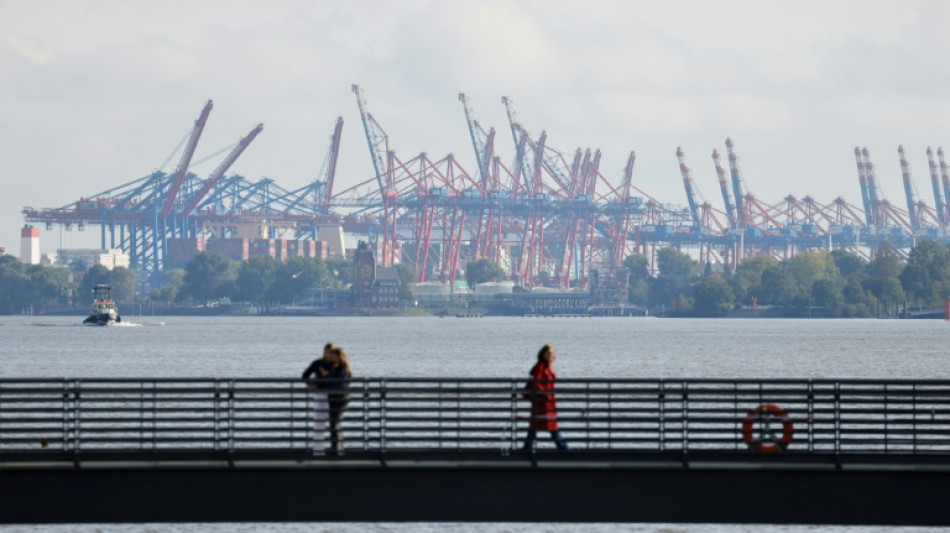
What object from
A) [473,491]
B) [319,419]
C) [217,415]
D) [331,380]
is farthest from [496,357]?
[473,491]

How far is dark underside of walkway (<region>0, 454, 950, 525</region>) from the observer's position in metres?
22.4

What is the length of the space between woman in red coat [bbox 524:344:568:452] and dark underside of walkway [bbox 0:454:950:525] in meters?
0.56

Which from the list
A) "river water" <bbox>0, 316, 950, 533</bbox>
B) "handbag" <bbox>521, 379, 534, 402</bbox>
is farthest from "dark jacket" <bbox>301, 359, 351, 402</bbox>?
"river water" <bbox>0, 316, 950, 533</bbox>

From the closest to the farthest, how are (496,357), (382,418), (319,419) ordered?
1. (319,419)
2. (382,418)
3. (496,357)

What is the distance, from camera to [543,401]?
77.2 feet

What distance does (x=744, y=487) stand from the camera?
893 inches

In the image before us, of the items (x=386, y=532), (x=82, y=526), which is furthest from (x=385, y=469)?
(x=82, y=526)

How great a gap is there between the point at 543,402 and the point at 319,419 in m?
2.69

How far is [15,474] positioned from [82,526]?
8660mm

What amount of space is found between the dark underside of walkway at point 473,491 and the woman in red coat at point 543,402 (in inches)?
22.2

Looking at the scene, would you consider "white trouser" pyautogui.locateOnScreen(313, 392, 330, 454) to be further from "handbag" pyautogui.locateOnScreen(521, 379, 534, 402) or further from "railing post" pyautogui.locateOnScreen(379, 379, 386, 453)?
"handbag" pyautogui.locateOnScreen(521, 379, 534, 402)

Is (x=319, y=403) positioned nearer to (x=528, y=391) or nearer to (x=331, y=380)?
(x=331, y=380)

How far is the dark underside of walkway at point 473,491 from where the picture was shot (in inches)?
A: 883

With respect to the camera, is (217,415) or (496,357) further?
(496,357)
